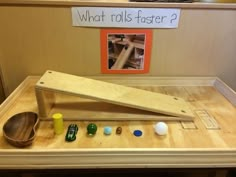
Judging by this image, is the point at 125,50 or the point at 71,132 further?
the point at 125,50

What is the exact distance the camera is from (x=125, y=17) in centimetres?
73

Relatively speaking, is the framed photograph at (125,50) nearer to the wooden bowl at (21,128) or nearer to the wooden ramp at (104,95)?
the wooden ramp at (104,95)

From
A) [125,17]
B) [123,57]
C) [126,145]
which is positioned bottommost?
[126,145]

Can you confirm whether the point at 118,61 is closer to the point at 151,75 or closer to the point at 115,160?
the point at 151,75

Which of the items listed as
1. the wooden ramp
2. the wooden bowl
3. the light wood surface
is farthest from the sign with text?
the wooden bowl

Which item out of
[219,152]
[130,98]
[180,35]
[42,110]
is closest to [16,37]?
[42,110]

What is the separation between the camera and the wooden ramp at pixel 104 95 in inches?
22.6

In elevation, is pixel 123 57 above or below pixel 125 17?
below

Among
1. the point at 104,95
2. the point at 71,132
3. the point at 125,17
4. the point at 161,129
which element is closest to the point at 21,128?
the point at 71,132

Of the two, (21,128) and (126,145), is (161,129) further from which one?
(21,128)

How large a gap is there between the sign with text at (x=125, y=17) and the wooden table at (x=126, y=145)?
29cm

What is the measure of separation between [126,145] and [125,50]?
1.28ft

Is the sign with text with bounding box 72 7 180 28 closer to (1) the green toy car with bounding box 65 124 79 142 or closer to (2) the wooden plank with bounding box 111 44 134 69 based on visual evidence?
(2) the wooden plank with bounding box 111 44 134 69

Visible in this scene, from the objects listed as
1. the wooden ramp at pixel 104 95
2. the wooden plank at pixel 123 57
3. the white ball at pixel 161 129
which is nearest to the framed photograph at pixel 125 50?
the wooden plank at pixel 123 57
